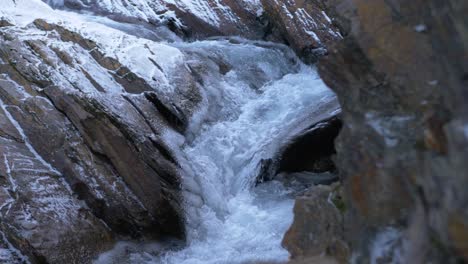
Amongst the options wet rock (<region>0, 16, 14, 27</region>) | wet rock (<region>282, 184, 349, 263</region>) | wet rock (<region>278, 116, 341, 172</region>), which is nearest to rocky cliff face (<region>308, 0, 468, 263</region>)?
wet rock (<region>282, 184, 349, 263</region>)

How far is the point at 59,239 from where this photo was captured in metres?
5.66

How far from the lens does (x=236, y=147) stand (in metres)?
7.66

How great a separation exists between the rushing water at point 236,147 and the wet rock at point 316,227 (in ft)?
1.59

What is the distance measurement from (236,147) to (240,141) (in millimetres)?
160

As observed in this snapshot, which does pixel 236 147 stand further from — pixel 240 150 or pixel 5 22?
pixel 5 22

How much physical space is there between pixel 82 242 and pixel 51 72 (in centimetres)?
246

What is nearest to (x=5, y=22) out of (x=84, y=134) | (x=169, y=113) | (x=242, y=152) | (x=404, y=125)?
(x=84, y=134)

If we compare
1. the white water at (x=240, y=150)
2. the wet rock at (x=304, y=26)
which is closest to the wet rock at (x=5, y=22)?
the white water at (x=240, y=150)

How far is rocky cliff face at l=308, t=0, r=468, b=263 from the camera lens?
2740mm

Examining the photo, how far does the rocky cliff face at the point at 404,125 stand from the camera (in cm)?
274

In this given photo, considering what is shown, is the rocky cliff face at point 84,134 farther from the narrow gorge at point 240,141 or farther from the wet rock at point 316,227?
the wet rock at point 316,227

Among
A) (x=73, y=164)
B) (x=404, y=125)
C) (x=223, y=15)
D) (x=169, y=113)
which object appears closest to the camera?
(x=404, y=125)

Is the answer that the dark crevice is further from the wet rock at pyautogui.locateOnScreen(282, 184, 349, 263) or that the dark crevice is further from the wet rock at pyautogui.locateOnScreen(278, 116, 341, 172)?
the wet rock at pyautogui.locateOnScreen(282, 184, 349, 263)

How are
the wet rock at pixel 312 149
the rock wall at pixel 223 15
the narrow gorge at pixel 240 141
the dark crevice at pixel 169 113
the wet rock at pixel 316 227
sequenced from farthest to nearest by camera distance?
the rock wall at pixel 223 15 → the dark crevice at pixel 169 113 → the wet rock at pixel 312 149 → the wet rock at pixel 316 227 → the narrow gorge at pixel 240 141
